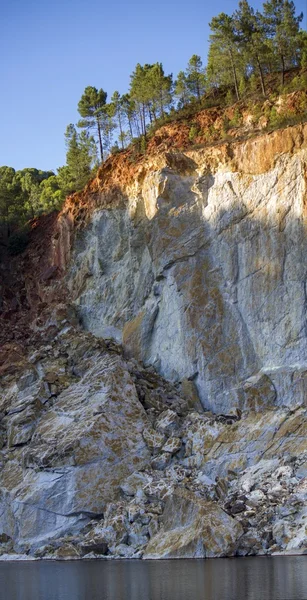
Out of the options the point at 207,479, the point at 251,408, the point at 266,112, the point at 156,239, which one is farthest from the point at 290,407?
the point at 266,112

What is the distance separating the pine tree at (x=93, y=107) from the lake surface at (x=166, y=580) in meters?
44.6

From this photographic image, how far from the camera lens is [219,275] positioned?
5500cm

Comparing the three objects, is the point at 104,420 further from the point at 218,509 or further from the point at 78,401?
the point at 218,509

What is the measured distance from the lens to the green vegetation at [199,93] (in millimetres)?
62125

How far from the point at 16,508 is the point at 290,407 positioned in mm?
15353

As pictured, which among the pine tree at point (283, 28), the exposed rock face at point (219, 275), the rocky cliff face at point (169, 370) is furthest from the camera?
the pine tree at point (283, 28)

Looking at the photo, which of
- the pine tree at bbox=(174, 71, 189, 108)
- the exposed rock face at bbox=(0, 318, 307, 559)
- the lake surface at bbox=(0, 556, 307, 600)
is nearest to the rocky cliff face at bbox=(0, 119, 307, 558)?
the exposed rock face at bbox=(0, 318, 307, 559)

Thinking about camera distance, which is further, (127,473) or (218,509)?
(127,473)

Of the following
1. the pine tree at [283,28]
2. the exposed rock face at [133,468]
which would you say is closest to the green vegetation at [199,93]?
the pine tree at [283,28]

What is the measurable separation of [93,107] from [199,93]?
31.4 feet

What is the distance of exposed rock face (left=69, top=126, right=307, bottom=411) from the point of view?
51406 millimetres

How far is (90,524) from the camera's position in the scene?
4588 centimetres

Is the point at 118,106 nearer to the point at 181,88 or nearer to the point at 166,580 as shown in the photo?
the point at 181,88

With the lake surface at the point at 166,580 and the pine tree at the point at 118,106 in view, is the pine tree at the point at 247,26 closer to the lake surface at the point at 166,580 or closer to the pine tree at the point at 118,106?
the pine tree at the point at 118,106
